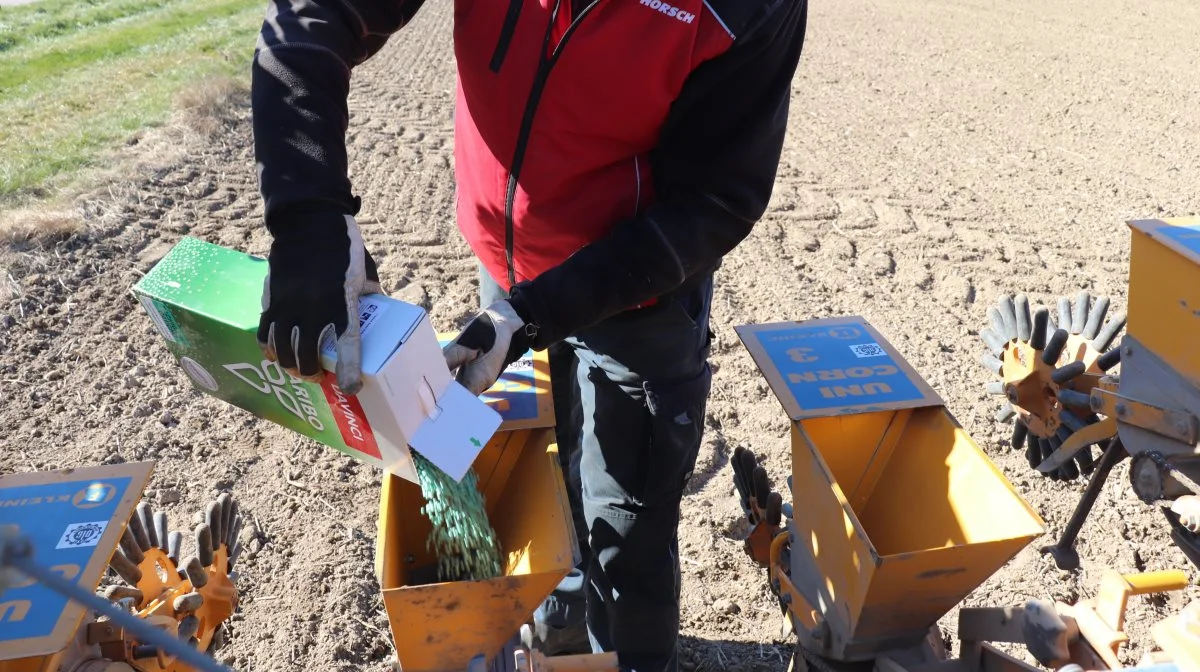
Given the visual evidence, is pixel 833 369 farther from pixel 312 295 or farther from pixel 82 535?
pixel 82 535

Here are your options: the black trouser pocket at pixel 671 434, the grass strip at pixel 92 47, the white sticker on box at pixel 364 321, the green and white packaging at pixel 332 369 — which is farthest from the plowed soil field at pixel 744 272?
the grass strip at pixel 92 47

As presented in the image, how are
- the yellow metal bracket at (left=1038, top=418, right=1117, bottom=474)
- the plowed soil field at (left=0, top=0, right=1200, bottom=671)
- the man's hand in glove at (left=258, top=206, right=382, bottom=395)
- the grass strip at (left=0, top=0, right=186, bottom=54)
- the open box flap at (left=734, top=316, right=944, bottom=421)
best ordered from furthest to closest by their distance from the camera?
the grass strip at (left=0, top=0, right=186, bottom=54), the plowed soil field at (left=0, top=0, right=1200, bottom=671), the yellow metal bracket at (left=1038, top=418, right=1117, bottom=474), the open box flap at (left=734, top=316, right=944, bottom=421), the man's hand in glove at (left=258, top=206, right=382, bottom=395)

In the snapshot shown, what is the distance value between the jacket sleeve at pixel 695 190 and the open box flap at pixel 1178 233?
0.79 meters

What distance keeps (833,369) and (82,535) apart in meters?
1.60

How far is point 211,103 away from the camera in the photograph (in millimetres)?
6488

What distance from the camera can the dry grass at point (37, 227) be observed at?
4258 millimetres

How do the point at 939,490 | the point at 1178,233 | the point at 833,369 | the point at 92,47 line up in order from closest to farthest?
1. the point at 1178,233
2. the point at 939,490
3. the point at 833,369
4. the point at 92,47

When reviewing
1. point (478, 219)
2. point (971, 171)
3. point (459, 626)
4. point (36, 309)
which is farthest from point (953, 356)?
point (36, 309)

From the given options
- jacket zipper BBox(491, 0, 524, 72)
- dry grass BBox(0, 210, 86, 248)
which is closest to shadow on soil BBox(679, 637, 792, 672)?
jacket zipper BBox(491, 0, 524, 72)

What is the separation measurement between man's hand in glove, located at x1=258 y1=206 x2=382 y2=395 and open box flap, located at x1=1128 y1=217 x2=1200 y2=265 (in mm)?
1533

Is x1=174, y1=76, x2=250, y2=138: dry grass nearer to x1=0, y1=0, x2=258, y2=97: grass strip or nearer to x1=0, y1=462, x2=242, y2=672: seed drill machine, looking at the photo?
x1=0, y1=0, x2=258, y2=97: grass strip

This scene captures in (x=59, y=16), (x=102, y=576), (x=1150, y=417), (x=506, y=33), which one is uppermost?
(x=506, y=33)

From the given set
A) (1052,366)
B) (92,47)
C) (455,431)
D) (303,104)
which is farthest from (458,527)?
(92,47)

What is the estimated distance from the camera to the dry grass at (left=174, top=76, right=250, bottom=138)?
6074 mm
